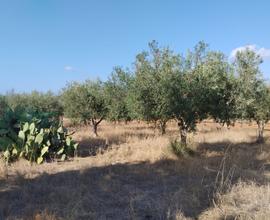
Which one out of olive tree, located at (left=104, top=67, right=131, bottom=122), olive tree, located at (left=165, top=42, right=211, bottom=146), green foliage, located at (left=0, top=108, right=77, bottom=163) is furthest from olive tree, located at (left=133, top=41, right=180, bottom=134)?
olive tree, located at (left=104, top=67, right=131, bottom=122)

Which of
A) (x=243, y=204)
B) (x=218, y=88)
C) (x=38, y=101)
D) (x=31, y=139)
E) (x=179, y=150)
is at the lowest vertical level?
(x=243, y=204)

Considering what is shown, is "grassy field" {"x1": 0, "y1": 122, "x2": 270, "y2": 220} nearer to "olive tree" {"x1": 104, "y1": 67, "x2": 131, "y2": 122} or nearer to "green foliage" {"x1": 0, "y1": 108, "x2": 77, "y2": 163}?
"green foliage" {"x1": 0, "y1": 108, "x2": 77, "y2": 163}

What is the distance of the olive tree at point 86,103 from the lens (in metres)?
20.7

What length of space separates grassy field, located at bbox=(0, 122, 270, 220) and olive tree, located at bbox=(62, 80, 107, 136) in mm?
11301

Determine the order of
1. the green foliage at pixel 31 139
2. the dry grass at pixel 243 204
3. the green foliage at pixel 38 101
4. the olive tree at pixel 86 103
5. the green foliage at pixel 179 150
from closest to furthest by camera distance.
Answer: the dry grass at pixel 243 204, the green foliage at pixel 179 150, the green foliage at pixel 31 139, the olive tree at pixel 86 103, the green foliage at pixel 38 101

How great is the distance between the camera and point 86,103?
20672mm

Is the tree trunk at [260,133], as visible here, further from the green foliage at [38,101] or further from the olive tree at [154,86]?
the green foliage at [38,101]

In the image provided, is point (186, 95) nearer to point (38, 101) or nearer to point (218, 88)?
point (218, 88)

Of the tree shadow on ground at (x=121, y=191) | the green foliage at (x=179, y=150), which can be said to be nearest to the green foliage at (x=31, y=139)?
the tree shadow on ground at (x=121, y=191)

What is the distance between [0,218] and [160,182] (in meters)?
3.45

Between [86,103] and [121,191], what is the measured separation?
14903 mm

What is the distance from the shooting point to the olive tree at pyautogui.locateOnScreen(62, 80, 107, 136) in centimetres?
2069

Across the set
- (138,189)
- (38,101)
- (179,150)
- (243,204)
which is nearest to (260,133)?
(179,150)

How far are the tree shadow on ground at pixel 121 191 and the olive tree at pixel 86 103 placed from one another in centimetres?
1246
